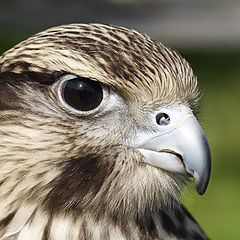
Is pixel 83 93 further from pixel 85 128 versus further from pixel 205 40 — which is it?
pixel 205 40

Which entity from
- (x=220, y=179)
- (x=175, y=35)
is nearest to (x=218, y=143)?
(x=220, y=179)

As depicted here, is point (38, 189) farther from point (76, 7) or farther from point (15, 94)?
point (76, 7)

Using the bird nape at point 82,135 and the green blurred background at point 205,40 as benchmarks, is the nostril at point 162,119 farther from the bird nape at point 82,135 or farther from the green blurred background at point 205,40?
the green blurred background at point 205,40

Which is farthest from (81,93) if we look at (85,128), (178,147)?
(178,147)

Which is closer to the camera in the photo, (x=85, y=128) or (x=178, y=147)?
(x=178, y=147)

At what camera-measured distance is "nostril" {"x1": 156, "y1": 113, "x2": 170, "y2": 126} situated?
327 cm

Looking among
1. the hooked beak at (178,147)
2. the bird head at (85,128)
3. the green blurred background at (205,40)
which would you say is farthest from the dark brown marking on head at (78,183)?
the green blurred background at (205,40)

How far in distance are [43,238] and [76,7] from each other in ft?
39.3

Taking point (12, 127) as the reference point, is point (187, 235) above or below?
below

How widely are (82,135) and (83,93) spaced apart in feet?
0.62

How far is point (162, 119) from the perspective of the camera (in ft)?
10.8

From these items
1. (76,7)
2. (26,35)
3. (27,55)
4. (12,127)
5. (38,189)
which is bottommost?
(38,189)

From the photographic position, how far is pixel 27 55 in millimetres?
3324

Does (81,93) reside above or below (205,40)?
below
